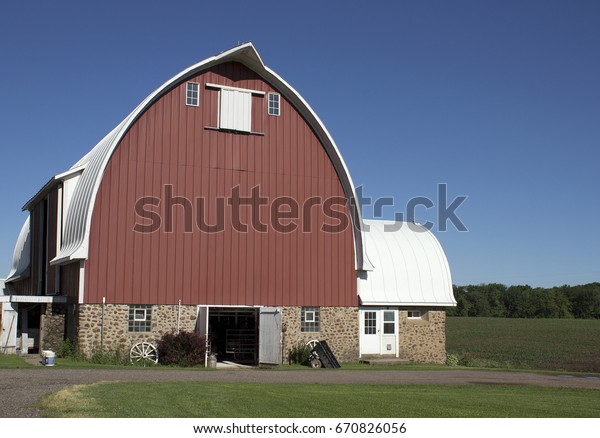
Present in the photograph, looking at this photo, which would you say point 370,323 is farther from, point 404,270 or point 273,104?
point 273,104

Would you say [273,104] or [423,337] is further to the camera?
[423,337]

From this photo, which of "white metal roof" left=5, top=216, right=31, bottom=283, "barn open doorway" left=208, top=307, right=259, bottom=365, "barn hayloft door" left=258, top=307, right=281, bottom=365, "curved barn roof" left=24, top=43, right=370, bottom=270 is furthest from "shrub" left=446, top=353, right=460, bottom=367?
"white metal roof" left=5, top=216, right=31, bottom=283

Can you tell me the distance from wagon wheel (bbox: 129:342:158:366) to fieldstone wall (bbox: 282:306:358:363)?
5.30 metres

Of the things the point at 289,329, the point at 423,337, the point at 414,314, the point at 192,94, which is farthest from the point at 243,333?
the point at 192,94

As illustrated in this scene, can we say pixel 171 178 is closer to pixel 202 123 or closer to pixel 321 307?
pixel 202 123

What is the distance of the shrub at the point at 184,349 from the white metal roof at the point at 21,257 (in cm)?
1640

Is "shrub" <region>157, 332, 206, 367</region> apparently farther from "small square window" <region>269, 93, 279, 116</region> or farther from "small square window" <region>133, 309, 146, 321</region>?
"small square window" <region>269, 93, 279, 116</region>

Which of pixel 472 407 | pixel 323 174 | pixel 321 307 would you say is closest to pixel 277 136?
pixel 323 174

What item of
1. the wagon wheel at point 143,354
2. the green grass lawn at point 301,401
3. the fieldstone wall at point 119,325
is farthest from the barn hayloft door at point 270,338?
the green grass lawn at point 301,401

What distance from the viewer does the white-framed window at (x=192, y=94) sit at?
2897cm

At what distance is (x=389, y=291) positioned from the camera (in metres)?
33.2

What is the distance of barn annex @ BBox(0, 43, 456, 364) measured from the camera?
27.5 meters

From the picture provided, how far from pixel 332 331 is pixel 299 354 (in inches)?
75.4

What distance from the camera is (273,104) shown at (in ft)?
99.6
